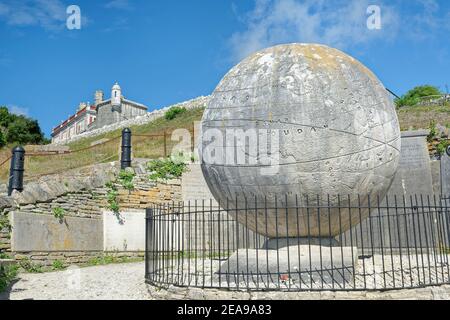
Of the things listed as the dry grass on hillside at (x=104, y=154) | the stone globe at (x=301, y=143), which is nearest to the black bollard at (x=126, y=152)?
the dry grass on hillside at (x=104, y=154)

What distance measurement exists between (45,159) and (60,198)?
10.4 meters

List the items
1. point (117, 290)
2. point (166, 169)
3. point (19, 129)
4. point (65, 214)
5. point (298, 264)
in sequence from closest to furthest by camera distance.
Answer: point (298, 264) → point (117, 290) → point (65, 214) → point (166, 169) → point (19, 129)

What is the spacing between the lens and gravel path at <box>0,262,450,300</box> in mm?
6523

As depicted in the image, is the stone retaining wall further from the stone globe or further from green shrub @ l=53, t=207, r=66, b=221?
the stone globe

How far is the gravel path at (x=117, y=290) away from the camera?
257 inches

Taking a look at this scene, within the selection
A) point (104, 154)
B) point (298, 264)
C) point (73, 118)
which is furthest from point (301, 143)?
point (73, 118)

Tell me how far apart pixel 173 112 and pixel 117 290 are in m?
42.0

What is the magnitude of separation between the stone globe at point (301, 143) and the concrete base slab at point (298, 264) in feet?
→ 1.22

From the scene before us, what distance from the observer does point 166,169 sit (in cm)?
1576

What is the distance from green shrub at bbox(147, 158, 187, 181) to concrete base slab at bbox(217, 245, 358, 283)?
8.38 metres

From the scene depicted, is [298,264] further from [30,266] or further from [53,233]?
[53,233]

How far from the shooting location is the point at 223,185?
301 inches

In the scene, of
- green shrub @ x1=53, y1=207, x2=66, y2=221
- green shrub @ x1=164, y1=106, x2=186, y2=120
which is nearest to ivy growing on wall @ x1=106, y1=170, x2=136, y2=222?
green shrub @ x1=53, y1=207, x2=66, y2=221
